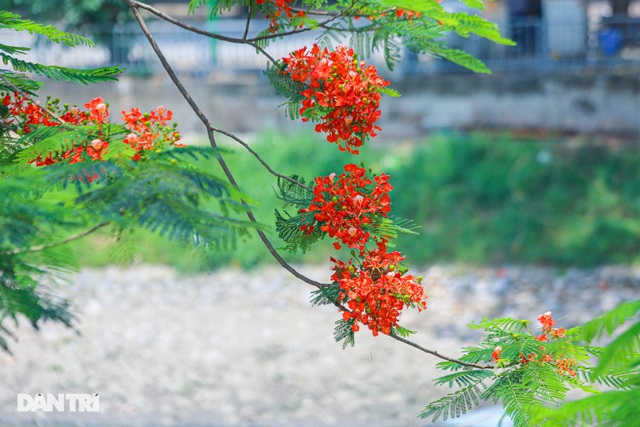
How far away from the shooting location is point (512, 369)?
10.5ft

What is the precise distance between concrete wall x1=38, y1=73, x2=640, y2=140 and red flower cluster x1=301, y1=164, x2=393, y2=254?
1015 centimetres

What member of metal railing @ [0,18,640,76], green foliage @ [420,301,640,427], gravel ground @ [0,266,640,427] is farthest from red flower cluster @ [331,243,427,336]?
metal railing @ [0,18,640,76]

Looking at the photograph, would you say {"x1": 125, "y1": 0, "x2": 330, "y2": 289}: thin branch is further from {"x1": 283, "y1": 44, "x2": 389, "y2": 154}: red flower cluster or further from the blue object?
the blue object

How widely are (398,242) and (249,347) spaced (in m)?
2.61

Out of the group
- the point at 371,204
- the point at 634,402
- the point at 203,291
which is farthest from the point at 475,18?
the point at 203,291

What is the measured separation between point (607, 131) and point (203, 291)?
19.8 feet

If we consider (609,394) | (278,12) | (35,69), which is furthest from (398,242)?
(609,394)

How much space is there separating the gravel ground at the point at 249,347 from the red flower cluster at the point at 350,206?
581 centimetres

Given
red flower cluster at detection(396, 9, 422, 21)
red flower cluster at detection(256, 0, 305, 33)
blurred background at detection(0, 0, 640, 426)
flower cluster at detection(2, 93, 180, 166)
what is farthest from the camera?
blurred background at detection(0, 0, 640, 426)

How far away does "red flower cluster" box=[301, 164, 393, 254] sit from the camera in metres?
3.16

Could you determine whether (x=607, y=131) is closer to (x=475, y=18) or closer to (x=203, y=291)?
(x=203, y=291)

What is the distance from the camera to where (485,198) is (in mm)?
12695

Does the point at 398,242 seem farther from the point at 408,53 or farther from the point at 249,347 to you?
the point at 408,53

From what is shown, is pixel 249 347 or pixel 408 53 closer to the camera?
pixel 249 347
